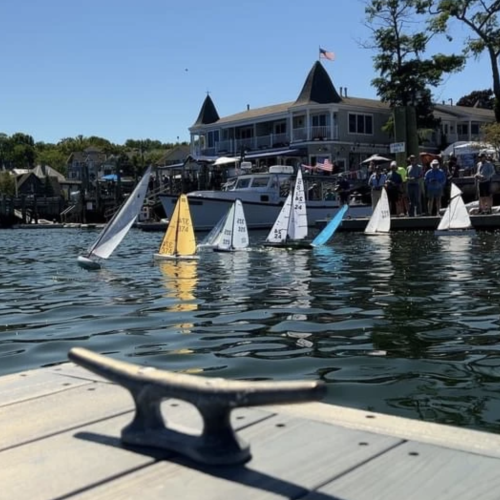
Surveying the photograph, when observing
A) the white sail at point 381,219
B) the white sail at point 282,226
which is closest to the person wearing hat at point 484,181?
the white sail at point 381,219

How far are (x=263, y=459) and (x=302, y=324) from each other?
15.7ft

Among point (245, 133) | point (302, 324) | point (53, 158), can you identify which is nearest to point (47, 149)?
point (53, 158)

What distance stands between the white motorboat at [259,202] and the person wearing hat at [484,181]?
32.9 feet

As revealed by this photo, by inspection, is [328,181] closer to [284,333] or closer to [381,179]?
[381,179]

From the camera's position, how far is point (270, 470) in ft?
7.67

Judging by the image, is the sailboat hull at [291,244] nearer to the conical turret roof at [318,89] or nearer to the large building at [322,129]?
the large building at [322,129]

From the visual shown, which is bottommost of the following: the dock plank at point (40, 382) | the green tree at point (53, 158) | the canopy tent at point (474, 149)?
the dock plank at point (40, 382)

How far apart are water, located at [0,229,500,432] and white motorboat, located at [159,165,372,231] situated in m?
18.3

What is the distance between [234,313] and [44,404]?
4.96m

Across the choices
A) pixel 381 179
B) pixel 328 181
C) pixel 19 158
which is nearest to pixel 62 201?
pixel 328 181

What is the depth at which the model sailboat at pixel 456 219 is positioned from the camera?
19438 mm

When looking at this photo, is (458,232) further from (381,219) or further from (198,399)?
(198,399)

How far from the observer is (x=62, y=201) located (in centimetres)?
6056

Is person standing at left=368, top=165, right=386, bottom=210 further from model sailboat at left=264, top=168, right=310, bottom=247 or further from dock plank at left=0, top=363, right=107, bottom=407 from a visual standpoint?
dock plank at left=0, top=363, right=107, bottom=407
